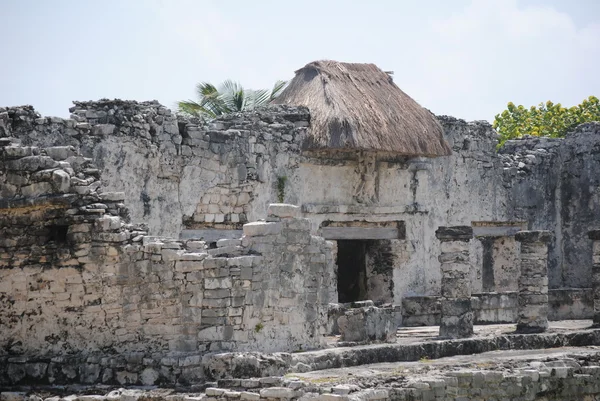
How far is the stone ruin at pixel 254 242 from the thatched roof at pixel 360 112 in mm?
371

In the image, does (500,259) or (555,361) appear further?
(500,259)

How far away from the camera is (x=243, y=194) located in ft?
62.6

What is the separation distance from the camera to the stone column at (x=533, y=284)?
17700 millimetres

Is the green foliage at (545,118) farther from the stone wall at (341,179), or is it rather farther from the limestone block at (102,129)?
the limestone block at (102,129)

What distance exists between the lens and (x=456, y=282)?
17.5 meters

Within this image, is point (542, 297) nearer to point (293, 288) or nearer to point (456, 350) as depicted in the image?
point (456, 350)

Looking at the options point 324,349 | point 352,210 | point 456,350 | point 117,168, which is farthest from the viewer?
point 352,210

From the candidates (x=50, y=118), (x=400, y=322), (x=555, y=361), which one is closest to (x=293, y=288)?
(x=555, y=361)

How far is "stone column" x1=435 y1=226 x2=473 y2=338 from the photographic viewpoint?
17203mm

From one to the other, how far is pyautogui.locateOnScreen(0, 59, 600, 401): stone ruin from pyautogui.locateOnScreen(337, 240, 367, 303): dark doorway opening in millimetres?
39

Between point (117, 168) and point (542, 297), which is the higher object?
point (117, 168)

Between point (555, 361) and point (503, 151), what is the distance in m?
10.0

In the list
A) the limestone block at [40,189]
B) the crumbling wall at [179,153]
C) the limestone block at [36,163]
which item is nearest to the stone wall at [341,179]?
the crumbling wall at [179,153]

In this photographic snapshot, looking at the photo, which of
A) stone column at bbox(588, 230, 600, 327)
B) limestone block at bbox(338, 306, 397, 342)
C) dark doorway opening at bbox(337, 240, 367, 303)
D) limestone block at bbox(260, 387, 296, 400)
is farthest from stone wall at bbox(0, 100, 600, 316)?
limestone block at bbox(260, 387, 296, 400)
